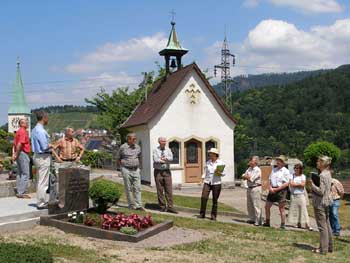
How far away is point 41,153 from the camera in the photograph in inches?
418

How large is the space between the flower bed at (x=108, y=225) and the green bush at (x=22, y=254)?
2.48 metres

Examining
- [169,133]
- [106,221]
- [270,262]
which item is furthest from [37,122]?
[169,133]

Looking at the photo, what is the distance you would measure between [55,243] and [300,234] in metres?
5.44

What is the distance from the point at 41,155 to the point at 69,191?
0.98 m

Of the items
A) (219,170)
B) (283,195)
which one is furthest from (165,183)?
(283,195)

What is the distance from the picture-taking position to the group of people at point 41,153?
34.8ft

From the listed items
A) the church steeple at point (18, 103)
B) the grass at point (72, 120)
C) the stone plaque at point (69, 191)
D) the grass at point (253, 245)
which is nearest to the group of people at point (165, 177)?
the stone plaque at point (69, 191)

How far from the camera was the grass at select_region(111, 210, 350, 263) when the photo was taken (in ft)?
27.0

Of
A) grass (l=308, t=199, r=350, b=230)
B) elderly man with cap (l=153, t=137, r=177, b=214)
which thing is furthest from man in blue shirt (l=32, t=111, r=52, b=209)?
grass (l=308, t=199, r=350, b=230)

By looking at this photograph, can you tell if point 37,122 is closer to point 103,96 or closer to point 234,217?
point 234,217

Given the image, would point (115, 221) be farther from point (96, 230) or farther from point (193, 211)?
point (193, 211)

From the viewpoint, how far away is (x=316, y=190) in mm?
9047

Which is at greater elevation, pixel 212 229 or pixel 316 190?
pixel 316 190

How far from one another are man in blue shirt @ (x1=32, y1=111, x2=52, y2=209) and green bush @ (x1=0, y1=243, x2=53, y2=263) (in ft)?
12.6
